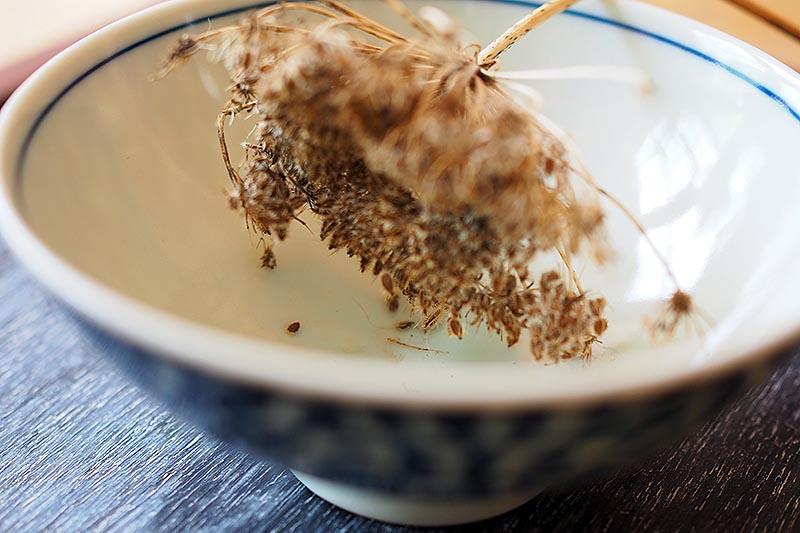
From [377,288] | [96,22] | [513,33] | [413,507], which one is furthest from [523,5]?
[96,22]

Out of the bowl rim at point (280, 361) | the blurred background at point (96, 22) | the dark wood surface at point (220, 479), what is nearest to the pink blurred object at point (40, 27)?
the blurred background at point (96, 22)

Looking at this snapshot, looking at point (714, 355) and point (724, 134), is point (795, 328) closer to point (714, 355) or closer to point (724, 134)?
point (714, 355)

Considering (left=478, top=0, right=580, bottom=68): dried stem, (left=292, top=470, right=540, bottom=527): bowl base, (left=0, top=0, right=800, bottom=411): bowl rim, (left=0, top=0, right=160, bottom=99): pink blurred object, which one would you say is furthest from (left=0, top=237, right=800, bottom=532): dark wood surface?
(left=0, top=0, right=160, bottom=99): pink blurred object

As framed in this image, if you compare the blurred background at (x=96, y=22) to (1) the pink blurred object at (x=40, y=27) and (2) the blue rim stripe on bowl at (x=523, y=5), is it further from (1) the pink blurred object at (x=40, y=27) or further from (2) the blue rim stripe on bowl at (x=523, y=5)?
(2) the blue rim stripe on bowl at (x=523, y=5)

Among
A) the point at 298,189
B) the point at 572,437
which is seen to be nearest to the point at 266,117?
the point at 298,189

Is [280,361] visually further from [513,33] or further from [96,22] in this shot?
[96,22]
